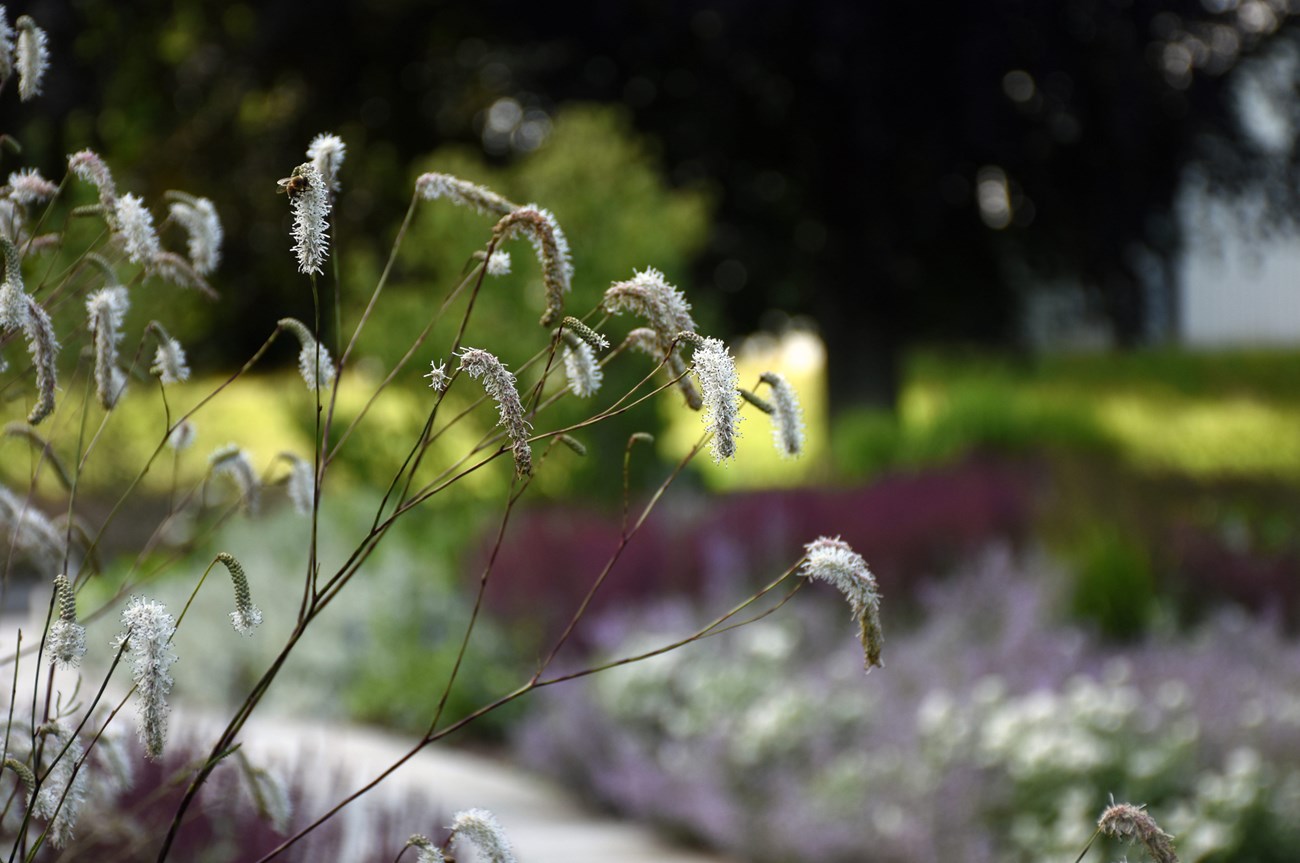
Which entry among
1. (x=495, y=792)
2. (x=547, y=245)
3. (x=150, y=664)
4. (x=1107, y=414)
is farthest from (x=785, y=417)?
(x=1107, y=414)

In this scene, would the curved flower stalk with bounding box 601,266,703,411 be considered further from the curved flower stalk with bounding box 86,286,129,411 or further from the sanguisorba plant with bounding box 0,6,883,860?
the curved flower stalk with bounding box 86,286,129,411

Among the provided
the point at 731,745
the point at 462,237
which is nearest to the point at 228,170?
the point at 462,237

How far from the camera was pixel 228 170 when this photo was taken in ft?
49.4

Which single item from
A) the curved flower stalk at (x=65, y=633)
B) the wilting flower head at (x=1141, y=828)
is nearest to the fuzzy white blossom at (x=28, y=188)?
the curved flower stalk at (x=65, y=633)

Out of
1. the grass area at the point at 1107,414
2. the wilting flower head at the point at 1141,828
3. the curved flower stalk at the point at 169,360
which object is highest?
the grass area at the point at 1107,414

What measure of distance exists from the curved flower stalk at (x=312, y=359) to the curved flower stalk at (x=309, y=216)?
21 cm

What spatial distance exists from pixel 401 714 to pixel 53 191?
4.35m

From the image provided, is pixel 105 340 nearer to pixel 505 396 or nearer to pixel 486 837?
pixel 505 396

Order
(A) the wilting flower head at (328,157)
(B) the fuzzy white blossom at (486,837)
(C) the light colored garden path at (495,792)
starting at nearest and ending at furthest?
(B) the fuzzy white blossom at (486,837) → (A) the wilting flower head at (328,157) → (C) the light colored garden path at (495,792)

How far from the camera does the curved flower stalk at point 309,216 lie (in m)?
1.30

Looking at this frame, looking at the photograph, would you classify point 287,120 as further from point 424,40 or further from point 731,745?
point 731,745

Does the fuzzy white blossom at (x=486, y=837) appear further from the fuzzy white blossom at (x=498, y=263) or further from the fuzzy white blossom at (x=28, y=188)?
the fuzzy white blossom at (x=28, y=188)

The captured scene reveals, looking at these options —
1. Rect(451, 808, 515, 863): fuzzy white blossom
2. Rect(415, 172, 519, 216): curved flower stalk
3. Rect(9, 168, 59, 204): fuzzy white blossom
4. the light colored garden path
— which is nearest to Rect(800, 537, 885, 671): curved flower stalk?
Rect(451, 808, 515, 863): fuzzy white blossom

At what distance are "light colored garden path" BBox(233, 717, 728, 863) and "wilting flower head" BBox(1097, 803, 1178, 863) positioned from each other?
2.27m
